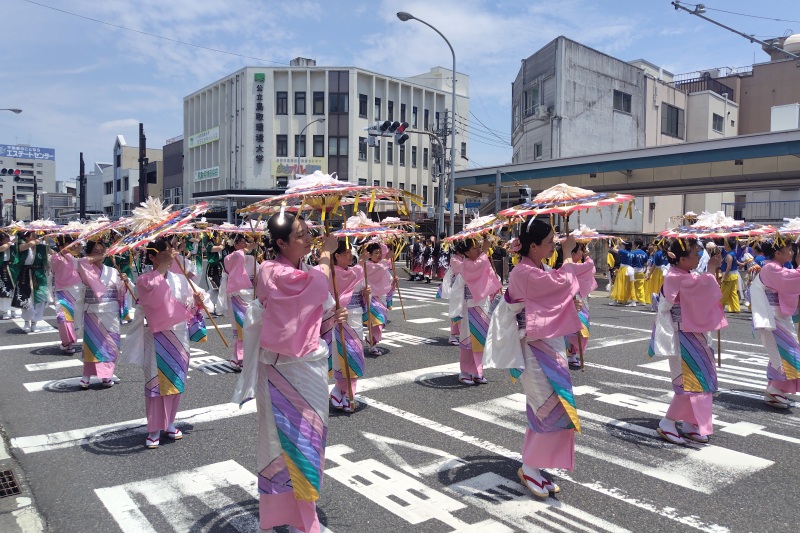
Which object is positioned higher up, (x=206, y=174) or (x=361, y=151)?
(x=361, y=151)

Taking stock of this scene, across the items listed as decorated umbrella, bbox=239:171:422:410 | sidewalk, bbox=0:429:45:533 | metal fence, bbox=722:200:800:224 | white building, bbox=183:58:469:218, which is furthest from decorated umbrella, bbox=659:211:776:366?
white building, bbox=183:58:469:218

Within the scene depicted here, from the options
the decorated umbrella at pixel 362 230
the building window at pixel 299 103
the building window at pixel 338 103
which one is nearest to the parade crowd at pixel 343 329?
the decorated umbrella at pixel 362 230

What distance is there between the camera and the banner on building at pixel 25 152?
314 ft

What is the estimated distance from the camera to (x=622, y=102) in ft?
112

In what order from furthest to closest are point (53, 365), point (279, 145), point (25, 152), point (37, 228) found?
point (25, 152) < point (279, 145) < point (37, 228) < point (53, 365)

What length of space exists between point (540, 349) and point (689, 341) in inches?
74.4

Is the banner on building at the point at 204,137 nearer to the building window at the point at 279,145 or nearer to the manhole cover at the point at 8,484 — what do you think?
the building window at the point at 279,145

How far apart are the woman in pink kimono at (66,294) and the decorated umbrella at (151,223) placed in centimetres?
477

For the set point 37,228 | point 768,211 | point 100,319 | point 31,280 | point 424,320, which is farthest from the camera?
point 768,211

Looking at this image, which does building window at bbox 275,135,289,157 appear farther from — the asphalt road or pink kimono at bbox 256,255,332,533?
pink kimono at bbox 256,255,332,533

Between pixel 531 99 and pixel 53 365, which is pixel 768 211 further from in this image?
pixel 53 365

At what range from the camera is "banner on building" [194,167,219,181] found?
45969 mm

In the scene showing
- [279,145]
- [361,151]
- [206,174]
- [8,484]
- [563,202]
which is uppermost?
[279,145]

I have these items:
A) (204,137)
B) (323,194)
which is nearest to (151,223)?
(323,194)
